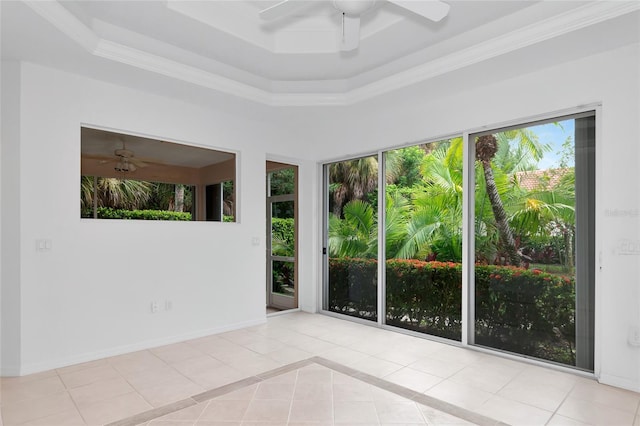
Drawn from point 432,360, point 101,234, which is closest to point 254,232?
point 101,234

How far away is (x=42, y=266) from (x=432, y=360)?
12.0 feet

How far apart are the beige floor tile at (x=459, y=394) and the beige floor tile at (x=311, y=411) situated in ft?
2.68

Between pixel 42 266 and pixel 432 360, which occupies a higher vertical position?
pixel 42 266

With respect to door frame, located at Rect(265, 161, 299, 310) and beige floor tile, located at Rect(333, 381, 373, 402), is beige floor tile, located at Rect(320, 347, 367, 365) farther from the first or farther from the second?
door frame, located at Rect(265, 161, 299, 310)

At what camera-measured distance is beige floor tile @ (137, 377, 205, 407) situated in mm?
2803

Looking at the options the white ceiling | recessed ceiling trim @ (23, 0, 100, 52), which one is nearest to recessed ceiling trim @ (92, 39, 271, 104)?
the white ceiling

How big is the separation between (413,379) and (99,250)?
3165 mm

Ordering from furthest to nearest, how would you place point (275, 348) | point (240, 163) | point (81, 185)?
point (240, 163) < point (275, 348) < point (81, 185)

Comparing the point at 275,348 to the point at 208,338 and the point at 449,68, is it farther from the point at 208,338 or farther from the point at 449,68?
the point at 449,68

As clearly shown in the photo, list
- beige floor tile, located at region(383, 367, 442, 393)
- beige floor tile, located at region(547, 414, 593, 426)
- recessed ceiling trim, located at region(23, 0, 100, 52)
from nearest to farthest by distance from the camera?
beige floor tile, located at region(547, 414, 593, 426) → recessed ceiling trim, located at region(23, 0, 100, 52) → beige floor tile, located at region(383, 367, 442, 393)

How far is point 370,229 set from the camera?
508 centimetres

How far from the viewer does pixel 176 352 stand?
3.86 meters

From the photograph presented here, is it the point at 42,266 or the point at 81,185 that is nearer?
the point at 42,266

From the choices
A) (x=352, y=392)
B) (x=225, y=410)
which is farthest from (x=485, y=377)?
(x=225, y=410)
